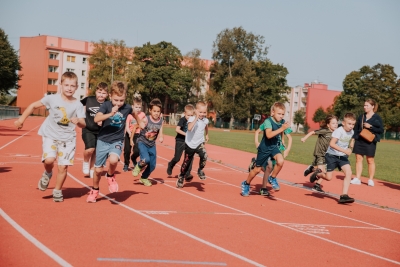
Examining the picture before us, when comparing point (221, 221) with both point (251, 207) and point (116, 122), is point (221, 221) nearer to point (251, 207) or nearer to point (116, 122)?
point (251, 207)

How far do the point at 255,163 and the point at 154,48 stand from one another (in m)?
80.8

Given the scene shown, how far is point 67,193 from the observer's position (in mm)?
9016

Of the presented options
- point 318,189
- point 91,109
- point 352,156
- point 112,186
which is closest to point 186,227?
point 112,186

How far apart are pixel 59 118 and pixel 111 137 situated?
90 centimetres

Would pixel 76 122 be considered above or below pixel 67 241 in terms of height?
above

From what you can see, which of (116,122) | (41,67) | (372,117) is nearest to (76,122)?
(116,122)

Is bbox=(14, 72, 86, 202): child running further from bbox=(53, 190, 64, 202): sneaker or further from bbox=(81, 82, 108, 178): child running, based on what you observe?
bbox=(81, 82, 108, 178): child running

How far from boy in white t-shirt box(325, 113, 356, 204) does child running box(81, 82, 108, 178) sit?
4.61m

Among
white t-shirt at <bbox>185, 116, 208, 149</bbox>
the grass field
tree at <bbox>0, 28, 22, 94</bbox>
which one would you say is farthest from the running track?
tree at <bbox>0, 28, 22, 94</bbox>

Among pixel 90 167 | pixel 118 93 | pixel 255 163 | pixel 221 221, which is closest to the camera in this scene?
pixel 221 221

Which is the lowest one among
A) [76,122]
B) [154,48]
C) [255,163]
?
[255,163]

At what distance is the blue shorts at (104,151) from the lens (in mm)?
8297

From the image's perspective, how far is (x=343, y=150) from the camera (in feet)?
33.7

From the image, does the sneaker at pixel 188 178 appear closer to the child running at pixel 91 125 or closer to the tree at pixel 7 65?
the child running at pixel 91 125
